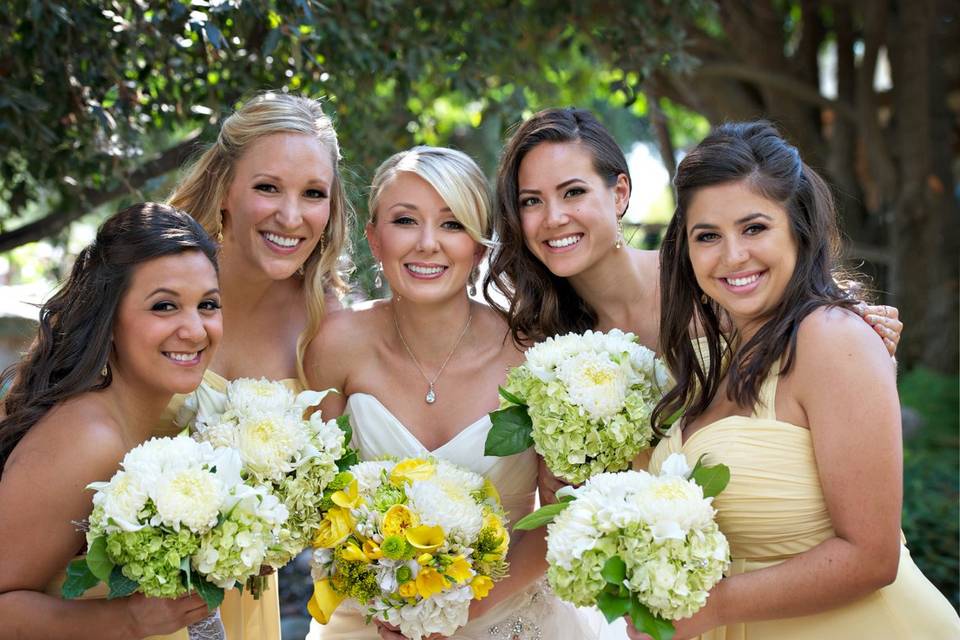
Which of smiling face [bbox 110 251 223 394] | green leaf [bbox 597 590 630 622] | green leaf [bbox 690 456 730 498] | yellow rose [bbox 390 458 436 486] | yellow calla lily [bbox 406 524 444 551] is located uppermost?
smiling face [bbox 110 251 223 394]

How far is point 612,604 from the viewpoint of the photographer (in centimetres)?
304

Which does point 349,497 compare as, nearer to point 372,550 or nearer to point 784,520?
point 372,550

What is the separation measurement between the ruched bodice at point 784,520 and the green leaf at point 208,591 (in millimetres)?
1605

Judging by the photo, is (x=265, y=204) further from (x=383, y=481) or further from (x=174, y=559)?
(x=174, y=559)

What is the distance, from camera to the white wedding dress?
14.5 feet

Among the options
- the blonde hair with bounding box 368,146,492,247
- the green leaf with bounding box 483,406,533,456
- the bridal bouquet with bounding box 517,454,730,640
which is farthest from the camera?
the blonde hair with bounding box 368,146,492,247

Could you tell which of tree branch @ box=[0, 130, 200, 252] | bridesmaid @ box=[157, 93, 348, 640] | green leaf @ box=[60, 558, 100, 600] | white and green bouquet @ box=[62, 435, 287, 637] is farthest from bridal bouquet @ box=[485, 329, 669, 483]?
tree branch @ box=[0, 130, 200, 252]

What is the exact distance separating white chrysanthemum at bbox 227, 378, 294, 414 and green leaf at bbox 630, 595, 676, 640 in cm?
150

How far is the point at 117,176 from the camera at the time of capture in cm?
580

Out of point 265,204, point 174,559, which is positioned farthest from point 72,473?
point 265,204

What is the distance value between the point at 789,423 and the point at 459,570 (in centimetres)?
122

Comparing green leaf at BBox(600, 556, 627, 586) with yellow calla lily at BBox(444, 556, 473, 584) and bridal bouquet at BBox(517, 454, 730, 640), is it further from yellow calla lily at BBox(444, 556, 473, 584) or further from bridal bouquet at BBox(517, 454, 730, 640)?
yellow calla lily at BBox(444, 556, 473, 584)

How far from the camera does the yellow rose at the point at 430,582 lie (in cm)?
351

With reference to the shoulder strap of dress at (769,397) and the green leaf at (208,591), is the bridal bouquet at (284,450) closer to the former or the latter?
the green leaf at (208,591)
